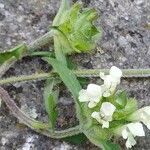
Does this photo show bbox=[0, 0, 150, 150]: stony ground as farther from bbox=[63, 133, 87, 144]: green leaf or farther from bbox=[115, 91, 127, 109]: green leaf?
bbox=[115, 91, 127, 109]: green leaf

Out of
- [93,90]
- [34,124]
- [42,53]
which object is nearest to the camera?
[93,90]

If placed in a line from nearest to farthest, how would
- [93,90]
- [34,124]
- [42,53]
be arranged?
[93,90] → [34,124] → [42,53]

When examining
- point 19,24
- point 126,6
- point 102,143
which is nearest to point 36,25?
point 19,24

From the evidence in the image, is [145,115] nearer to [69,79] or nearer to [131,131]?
[131,131]

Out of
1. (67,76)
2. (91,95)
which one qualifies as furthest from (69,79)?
(91,95)

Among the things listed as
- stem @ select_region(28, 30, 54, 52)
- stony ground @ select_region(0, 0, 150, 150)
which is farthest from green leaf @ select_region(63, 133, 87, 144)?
stem @ select_region(28, 30, 54, 52)

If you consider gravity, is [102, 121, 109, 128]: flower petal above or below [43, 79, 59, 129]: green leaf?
above

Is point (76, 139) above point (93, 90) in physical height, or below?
below
